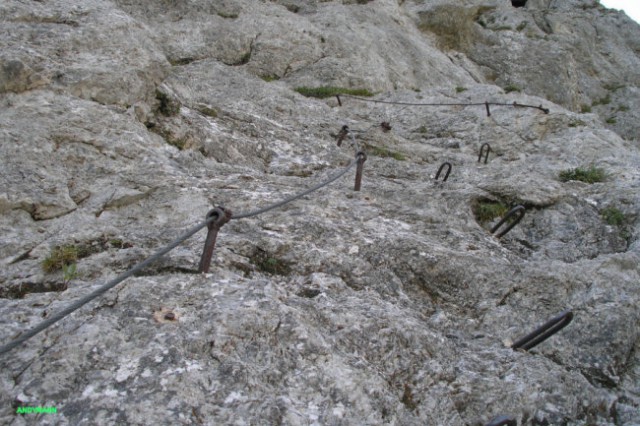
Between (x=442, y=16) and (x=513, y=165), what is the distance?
15.7 m

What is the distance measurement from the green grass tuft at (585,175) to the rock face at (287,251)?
55 millimetres

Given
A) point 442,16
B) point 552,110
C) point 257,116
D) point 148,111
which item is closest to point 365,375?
point 148,111

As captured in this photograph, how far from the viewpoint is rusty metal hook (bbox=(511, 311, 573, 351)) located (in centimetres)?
532

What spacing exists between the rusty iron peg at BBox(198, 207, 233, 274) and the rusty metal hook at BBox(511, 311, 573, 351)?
3386 millimetres

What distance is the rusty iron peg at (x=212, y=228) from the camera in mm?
5406

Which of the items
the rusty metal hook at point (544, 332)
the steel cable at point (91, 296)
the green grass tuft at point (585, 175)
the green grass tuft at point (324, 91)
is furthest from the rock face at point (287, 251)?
the green grass tuft at point (324, 91)

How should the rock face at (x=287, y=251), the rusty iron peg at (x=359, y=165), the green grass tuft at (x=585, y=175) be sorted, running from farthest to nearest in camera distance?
the green grass tuft at (x=585, y=175)
the rusty iron peg at (x=359, y=165)
the rock face at (x=287, y=251)

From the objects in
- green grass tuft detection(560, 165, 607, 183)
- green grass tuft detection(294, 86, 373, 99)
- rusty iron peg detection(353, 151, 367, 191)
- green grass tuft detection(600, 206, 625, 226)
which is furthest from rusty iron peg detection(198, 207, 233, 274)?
green grass tuft detection(294, 86, 373, 99)

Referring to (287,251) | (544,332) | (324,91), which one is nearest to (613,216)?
(544,332)

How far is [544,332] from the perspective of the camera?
5879 mm

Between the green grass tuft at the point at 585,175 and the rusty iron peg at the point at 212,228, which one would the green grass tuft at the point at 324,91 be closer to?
the green grass tuft at the point at 585,175

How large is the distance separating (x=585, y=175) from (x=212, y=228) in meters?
8.27

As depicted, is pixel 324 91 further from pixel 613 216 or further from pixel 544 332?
pixel 544 332

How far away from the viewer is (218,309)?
5133mm
